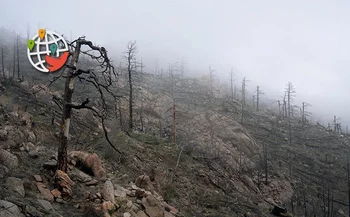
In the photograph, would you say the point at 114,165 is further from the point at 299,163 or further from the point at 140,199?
the point at 299,163

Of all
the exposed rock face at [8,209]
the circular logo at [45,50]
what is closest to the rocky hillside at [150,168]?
the exposed rock face at [8,209]

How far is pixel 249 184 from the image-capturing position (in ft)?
80.4

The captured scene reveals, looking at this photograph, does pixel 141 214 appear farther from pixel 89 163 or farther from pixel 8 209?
pixel 8 209

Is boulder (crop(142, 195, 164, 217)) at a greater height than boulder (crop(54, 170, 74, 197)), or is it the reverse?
boulder (crop(54, 170, 74, 197))

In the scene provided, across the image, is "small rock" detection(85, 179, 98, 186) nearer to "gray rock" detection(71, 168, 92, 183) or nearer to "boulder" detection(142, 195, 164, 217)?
"gray rock" detection(71, 168, 92, 183)

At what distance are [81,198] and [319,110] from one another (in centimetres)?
12962

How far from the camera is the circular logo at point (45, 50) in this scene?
7441 mm

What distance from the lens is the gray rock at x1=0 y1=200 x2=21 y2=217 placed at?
540cm

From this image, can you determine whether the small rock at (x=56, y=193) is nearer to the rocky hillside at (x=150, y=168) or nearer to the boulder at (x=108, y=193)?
the rocky hillside at (x=150, y=168)

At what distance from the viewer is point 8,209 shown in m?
5.53

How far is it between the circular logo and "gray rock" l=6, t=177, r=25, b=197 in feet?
10.1

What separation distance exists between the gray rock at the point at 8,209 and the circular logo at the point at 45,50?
363cm

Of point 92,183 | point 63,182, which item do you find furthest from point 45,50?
point 92,183

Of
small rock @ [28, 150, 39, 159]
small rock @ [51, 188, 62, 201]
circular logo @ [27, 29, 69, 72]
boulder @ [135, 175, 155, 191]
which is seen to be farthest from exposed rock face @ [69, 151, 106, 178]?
circular logo @ [27, 29, 69, 72]
